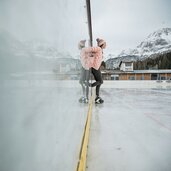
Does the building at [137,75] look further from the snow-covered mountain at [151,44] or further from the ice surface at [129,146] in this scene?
the snow-covered mountain at [151,44]

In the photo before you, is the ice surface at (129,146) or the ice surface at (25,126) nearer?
the ice surface at (25,126)

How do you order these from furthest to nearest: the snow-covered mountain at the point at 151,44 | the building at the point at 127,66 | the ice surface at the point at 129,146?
the snow-covered mountain at the point at 151,44, the building at the point at 127,66, the ice surface at the point at 129,146

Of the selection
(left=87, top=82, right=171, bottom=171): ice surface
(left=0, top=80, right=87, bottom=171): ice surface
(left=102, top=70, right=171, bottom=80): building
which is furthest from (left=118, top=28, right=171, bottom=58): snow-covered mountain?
(left=0, top=80, right=87, bottom=171): ice surface

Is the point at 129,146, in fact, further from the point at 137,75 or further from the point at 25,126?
the point at 137,75

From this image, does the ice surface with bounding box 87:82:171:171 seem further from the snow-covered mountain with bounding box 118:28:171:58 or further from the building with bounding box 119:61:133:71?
the snow-covered mountain with bounding box 118:28:171:58

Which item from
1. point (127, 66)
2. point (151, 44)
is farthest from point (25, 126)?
point (151, 44)

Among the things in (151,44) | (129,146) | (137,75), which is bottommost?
(137,75)

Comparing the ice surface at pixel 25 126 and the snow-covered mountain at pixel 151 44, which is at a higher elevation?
the snow-covered mountain at pixel 151 44

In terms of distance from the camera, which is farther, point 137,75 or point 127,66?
point 127,66

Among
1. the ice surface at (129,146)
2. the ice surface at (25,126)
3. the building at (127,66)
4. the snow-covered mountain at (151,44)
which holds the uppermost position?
the snow-covered mountain at (151,44)

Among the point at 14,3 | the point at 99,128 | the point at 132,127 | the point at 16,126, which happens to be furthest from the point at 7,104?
the point at 132,127

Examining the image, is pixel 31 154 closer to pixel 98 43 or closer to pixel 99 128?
pixel 99 128

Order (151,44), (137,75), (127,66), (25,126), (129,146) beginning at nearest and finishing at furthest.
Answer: (25,126)
(129,146)
(137,75)
(127,66)
(151,44)

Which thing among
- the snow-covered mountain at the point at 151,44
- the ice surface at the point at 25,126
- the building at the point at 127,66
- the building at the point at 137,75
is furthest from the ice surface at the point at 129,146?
the snow-covered mountain at the point at 151,44
